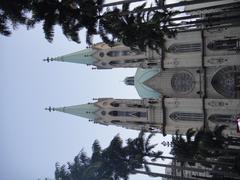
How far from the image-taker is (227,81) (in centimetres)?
5153

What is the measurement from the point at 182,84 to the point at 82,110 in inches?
631

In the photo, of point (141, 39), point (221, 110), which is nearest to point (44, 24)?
point (141, 39)

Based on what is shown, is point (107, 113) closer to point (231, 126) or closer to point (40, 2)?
point (231, 126)

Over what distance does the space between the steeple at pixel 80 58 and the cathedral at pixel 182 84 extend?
1.52 meters

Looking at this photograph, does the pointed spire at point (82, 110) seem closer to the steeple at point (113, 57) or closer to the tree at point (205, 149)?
the steeple at point (113, 57)

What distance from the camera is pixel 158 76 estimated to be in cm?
5741

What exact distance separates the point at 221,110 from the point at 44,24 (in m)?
26.6

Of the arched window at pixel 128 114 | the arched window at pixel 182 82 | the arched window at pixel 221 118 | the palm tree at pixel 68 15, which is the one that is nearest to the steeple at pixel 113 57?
the arched window at pixel 182 82

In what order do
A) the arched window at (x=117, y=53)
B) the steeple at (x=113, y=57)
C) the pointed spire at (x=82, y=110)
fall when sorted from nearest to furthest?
the steeple at (x=113, y=57) → the arched window at (x=117, y=53) → the pointed spire at (x=82, y=110)

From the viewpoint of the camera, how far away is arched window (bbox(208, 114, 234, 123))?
49.2m

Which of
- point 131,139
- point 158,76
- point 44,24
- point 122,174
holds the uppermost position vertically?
point 44,24

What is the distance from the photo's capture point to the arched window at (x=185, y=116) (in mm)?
51544

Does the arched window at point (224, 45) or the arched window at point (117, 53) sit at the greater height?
the arched window at point (224, 45)

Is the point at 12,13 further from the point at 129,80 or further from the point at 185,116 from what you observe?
the point at 129,80
